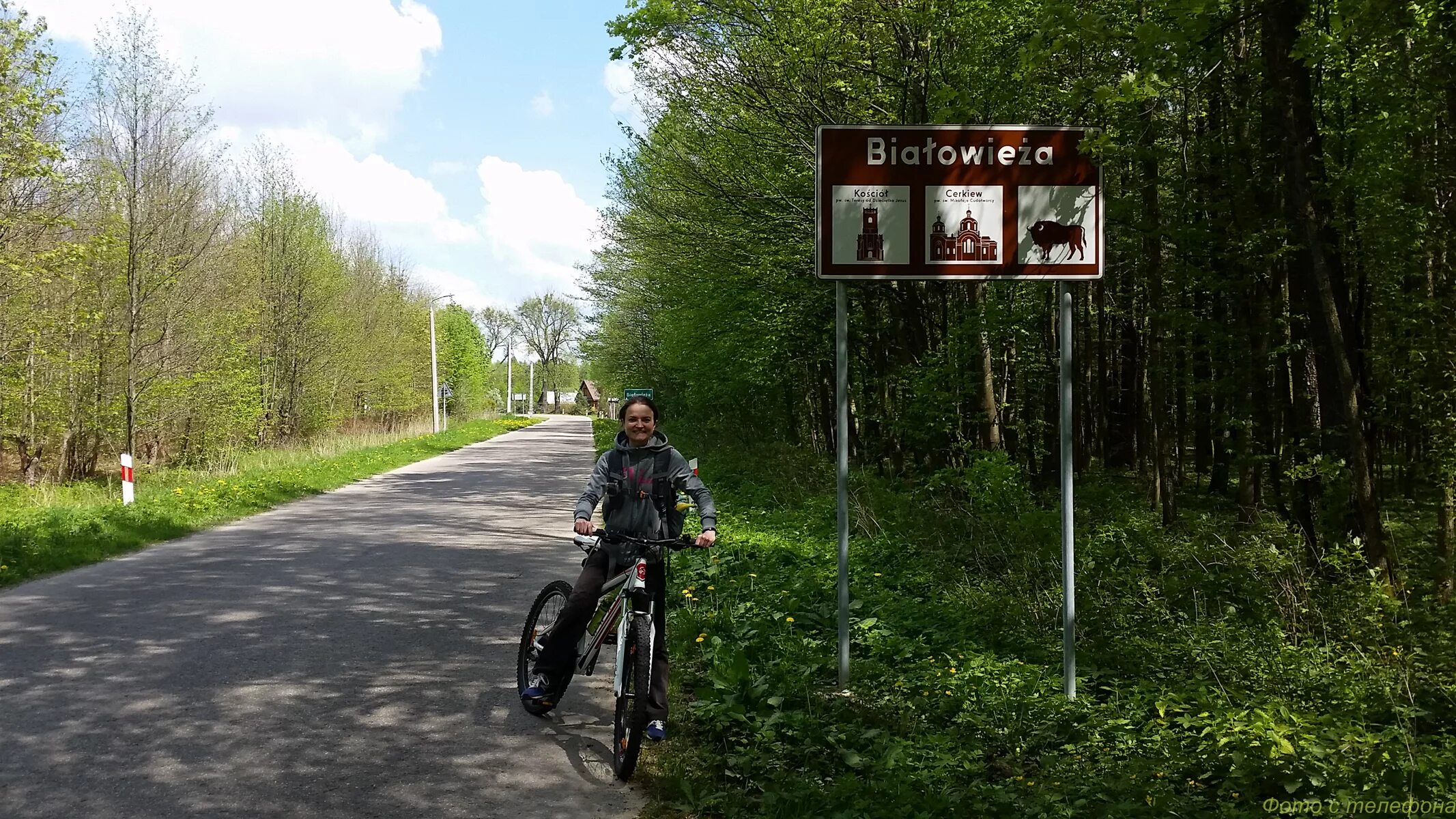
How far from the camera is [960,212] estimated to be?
5.81m

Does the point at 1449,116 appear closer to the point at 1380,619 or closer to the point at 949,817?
the point at 1380,619

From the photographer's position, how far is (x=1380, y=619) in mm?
6551

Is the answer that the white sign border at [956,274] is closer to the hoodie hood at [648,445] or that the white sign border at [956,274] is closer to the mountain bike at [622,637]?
the hoodie hood at [648,445]

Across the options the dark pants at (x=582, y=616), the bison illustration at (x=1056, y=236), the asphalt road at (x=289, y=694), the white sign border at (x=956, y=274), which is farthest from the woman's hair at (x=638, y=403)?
the bison illustration at (x=1056, y=236)

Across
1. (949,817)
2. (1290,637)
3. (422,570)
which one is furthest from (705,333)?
(949,817)

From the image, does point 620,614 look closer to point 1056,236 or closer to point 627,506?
point 627,506

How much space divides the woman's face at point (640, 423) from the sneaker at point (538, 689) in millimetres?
1419

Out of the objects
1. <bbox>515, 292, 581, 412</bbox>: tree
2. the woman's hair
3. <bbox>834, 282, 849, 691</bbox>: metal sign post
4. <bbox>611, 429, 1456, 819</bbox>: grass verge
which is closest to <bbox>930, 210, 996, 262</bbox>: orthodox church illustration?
<bbox>834, 282, 849, 691</bbox>: metal sign post

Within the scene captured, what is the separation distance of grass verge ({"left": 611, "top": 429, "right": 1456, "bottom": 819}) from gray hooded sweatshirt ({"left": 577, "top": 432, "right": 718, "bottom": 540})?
1.03 metres

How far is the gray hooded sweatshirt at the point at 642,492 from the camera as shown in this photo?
525 centimetres

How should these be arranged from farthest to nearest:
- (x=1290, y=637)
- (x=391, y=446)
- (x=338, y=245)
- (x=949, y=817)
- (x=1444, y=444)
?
(x=338, y=245) → (x=391, y=446) → (x=1444, y=444) → (x=1290, y=637) → (x=949, y=817)

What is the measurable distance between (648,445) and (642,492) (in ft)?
0.94

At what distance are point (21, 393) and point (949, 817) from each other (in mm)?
23716

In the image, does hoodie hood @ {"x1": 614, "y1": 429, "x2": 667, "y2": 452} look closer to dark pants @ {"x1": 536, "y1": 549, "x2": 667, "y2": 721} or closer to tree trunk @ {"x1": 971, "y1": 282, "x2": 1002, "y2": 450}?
dark pants @ {"x1": 536, "y1": 549, "x2": 667, "y2": 721}
